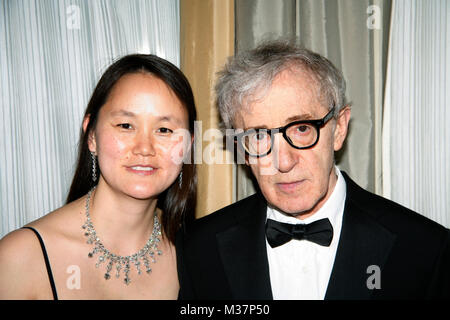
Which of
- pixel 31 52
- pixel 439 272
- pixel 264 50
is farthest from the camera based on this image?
pixel 31 52

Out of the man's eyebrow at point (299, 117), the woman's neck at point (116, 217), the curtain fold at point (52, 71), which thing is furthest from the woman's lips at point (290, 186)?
the curtain fold at point (52, 71)

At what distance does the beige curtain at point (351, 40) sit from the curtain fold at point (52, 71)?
21.1 inches

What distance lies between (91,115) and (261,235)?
3.29 ft

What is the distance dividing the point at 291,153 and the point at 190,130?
20.9 inches

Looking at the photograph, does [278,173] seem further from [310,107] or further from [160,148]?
[160,148]

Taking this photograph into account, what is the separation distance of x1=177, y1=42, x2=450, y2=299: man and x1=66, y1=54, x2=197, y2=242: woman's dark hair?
7.8 inches

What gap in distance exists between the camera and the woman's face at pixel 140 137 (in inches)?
59.9

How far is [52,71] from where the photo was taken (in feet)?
6.79

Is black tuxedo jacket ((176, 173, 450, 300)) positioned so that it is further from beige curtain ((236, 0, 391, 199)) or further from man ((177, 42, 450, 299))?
beige curtain ((236, 0, 391, 199))

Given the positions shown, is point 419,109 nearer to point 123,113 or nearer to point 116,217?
point 123,113

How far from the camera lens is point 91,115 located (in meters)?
1.71

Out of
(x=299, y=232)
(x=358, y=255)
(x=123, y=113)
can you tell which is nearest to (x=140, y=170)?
(x=123, y=113)

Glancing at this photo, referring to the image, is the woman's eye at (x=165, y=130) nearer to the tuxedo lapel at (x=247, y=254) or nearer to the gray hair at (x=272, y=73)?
the gray hair at (x=272, y=73)
